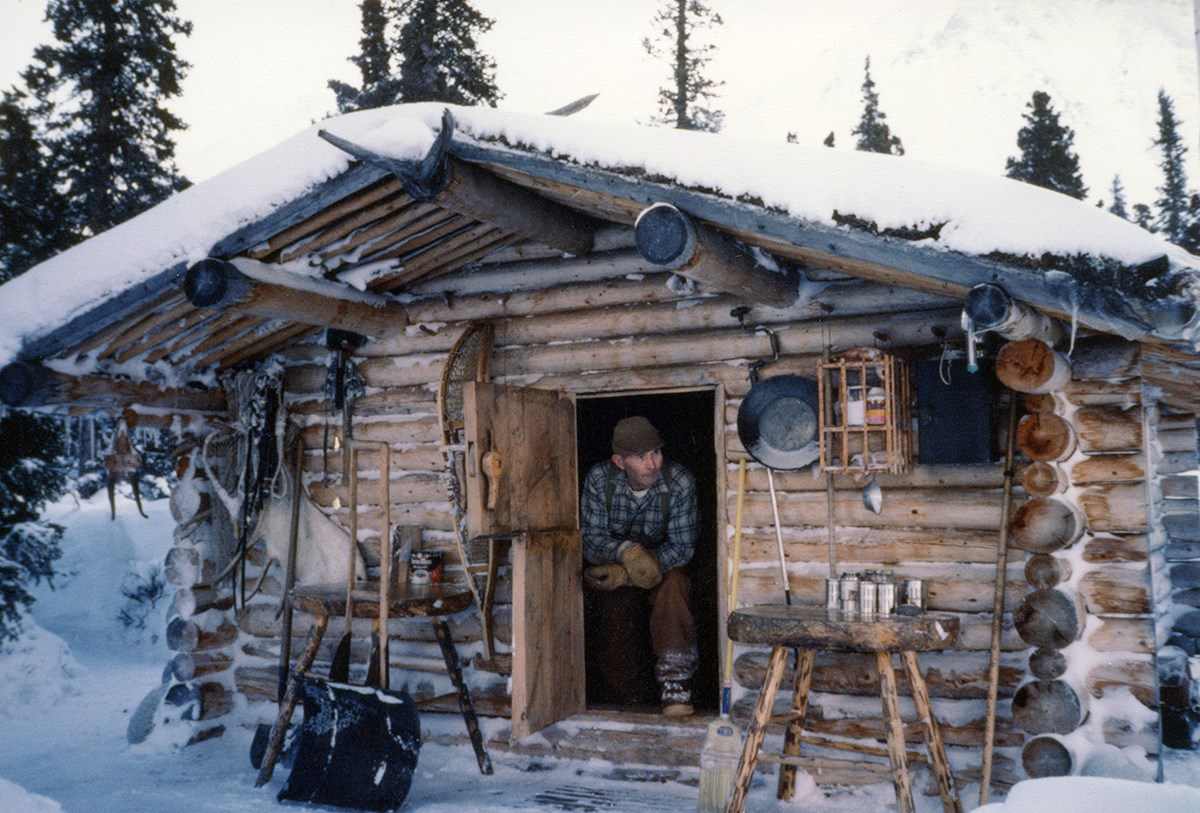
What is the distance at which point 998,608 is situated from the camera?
4.58 meters

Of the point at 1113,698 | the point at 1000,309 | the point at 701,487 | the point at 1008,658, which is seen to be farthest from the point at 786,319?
the point at 701,487

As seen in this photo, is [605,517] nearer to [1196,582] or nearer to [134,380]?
[134,380]

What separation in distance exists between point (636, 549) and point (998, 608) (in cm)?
233

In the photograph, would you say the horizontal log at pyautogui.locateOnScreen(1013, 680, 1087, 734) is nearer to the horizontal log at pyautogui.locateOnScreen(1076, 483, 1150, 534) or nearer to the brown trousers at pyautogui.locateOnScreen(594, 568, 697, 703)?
the horizontal log at pyautogui.locateOnScreen(1076, 483, 1150, 534)

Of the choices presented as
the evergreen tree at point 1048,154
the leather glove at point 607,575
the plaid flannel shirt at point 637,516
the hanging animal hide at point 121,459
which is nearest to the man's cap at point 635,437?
the plaid flannel shirt at point 637,516

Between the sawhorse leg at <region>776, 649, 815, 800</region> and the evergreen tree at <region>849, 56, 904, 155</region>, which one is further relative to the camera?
the evergreen tree at <region>849, 56, 904, 155</region>

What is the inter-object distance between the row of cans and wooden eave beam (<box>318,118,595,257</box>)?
8.42 feet

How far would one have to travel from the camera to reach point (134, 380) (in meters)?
6.11

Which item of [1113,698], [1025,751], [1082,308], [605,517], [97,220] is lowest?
[1025,751]

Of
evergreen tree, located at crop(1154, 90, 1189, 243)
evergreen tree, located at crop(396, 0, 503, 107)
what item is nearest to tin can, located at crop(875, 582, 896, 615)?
evergreen tree, located at crop(396, 0, 503, 107)

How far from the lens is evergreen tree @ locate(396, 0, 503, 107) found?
16.1m

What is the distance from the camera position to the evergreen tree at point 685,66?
19766 millimetres

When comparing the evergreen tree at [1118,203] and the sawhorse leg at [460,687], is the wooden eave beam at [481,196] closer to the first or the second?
the sawhorse leg at [460,687]

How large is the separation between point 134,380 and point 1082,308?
5.59 m
